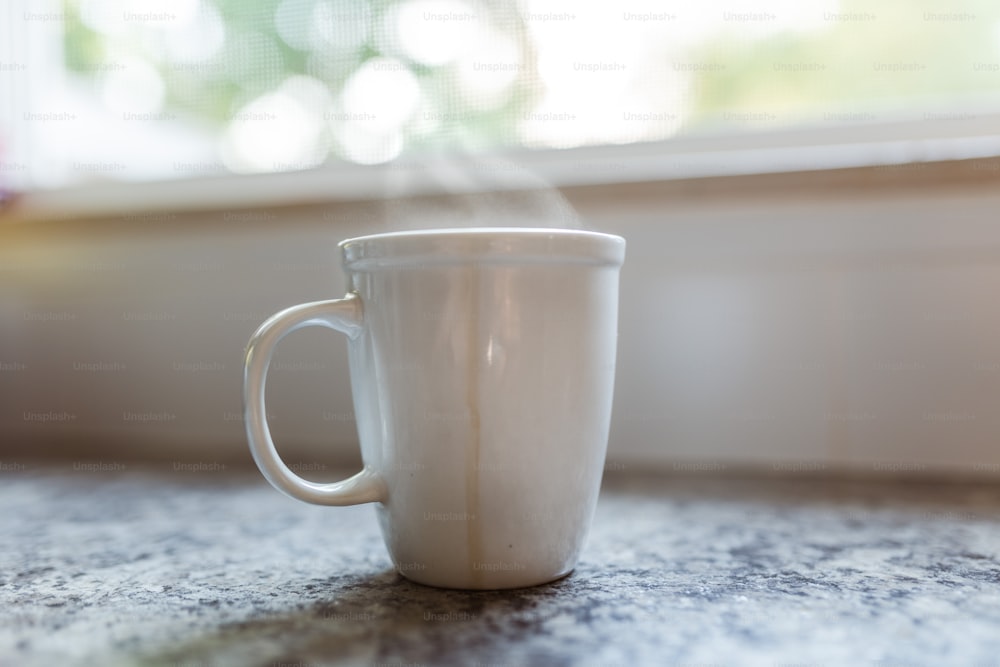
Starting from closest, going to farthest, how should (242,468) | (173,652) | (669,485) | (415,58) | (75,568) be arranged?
(173,652)
(75,568)
(669,485)
(242,468)
(415,58)

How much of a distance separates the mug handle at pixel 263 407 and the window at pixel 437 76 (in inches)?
21.1

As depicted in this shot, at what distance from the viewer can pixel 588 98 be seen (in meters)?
0.90

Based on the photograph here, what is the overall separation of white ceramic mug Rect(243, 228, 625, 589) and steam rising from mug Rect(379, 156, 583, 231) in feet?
1.36

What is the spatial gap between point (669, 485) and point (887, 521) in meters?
0.19

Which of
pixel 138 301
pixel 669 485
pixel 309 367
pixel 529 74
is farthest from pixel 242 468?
pixel 529 74

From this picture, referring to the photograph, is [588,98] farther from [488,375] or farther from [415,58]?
[488,375]

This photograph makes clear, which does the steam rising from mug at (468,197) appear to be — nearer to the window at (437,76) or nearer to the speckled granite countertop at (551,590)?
the window at (437,76)

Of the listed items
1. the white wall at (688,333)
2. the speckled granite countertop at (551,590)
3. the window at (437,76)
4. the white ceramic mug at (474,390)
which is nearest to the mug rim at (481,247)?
the white ceramic mug at (474,390)

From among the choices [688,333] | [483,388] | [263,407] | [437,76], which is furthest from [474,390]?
[437,76]

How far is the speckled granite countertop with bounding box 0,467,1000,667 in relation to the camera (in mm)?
358

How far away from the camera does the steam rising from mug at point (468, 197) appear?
0.85 metres

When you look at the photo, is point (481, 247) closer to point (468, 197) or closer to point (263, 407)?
point (263, 407)

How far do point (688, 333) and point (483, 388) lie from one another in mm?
429

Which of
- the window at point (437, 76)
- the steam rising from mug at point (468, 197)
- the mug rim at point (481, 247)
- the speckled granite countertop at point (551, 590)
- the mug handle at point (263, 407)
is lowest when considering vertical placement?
the speckled granite countertop at point (551, 590)
